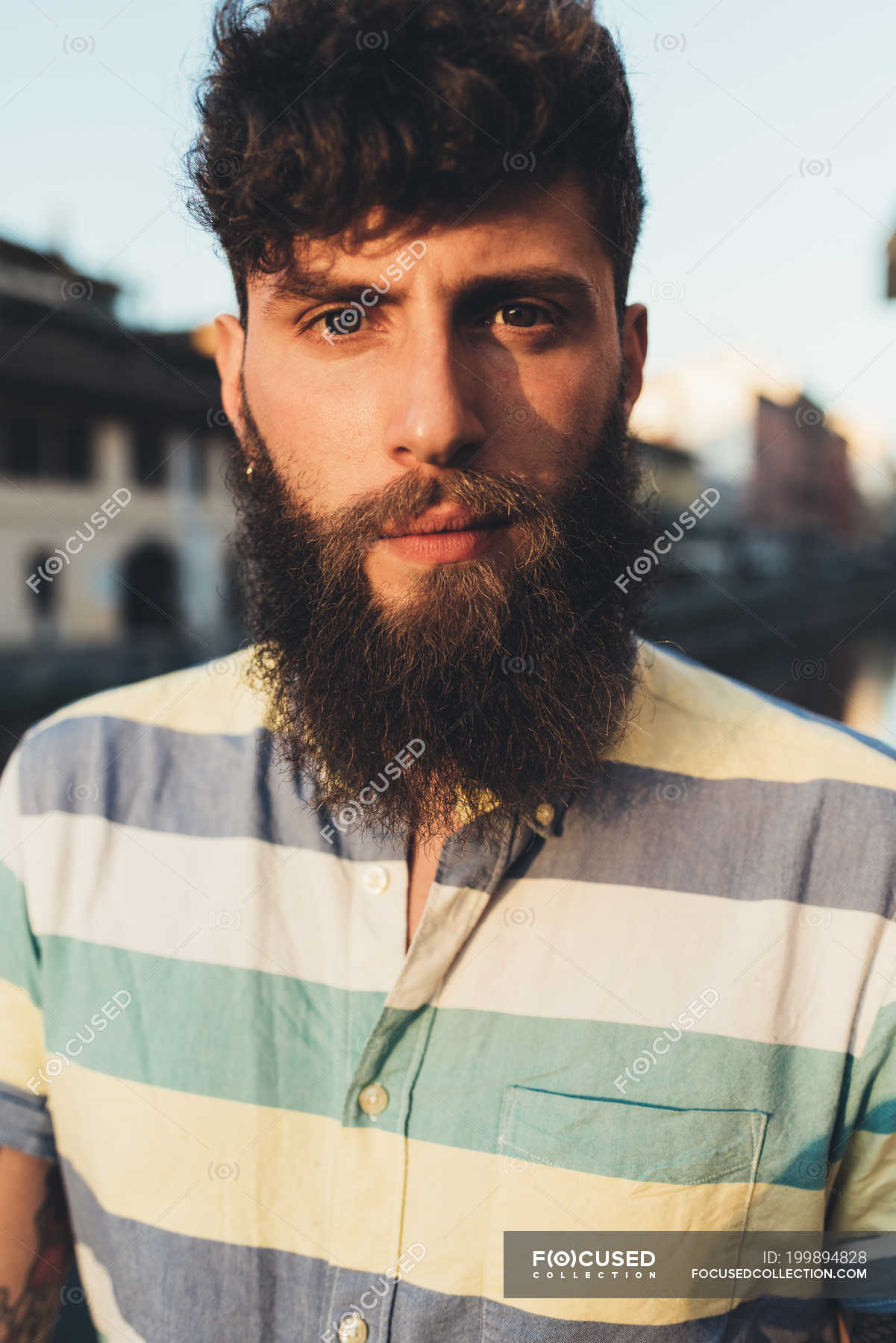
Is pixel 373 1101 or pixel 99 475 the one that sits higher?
pixel 99 475

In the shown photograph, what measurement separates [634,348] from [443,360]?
640 millimetres

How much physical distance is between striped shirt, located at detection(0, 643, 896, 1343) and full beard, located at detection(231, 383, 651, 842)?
10 centimetres

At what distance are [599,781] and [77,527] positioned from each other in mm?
23490

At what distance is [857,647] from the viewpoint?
3491 cm

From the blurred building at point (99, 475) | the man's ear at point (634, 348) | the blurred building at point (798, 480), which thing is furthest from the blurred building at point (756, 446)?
the man's ear at point (634, 348)

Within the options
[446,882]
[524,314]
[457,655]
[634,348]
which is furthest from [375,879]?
[634,348]

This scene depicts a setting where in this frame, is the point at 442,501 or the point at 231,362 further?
the point at 231,362

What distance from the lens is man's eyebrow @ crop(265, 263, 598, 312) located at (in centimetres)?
140

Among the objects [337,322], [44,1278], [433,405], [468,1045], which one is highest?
[337,322]

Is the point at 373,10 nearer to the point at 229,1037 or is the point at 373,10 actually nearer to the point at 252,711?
the point at 252,711

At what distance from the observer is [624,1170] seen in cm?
139

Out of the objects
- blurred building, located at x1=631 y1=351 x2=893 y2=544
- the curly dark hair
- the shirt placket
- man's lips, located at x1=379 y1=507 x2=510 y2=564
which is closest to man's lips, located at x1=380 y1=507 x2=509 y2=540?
man's lips, located at x1=379 y1=507 x2=510 y2=564

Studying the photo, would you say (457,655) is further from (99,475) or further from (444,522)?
(99,475)

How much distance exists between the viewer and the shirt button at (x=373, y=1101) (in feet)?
4.61
